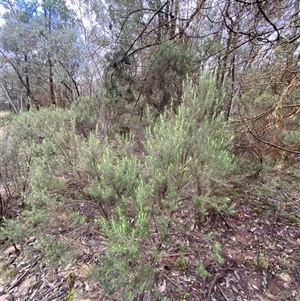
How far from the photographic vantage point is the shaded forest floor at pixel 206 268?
1810 millimetres

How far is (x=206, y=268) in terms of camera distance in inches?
78.0

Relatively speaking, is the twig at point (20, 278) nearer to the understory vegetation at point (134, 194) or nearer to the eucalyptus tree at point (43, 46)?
the understory vegetation at point (134, 194)

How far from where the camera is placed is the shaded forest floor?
71.2 inches

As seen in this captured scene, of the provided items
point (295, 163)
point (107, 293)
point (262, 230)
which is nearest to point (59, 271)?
point (107, 293)

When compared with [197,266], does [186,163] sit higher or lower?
higher

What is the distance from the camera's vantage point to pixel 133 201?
164 cm

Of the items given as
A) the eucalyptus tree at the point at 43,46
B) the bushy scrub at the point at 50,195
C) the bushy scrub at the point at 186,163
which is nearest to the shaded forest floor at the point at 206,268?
the bushy scrub at the point at 50,195

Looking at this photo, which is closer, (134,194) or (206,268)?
(134,194)

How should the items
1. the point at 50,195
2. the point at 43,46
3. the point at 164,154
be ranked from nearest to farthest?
the point at 164,154 < the point at 50,195 < the point at 43,46

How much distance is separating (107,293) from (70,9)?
1080 cm

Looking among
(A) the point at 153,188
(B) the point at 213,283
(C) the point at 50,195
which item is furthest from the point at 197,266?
(C) the point at 50,195

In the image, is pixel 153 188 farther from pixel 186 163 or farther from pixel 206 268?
pixel 206 268

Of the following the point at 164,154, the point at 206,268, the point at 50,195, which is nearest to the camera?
the point at 164,154

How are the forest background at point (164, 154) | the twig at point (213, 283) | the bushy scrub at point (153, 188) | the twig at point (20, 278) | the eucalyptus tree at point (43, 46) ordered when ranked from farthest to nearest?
the eucalyptus tree at point (43, 46)
the twig at point (20, 278)
the twig at point (213, 283)
the forest background at point (164, 154)
the bushy scrub at point (153, 188)
